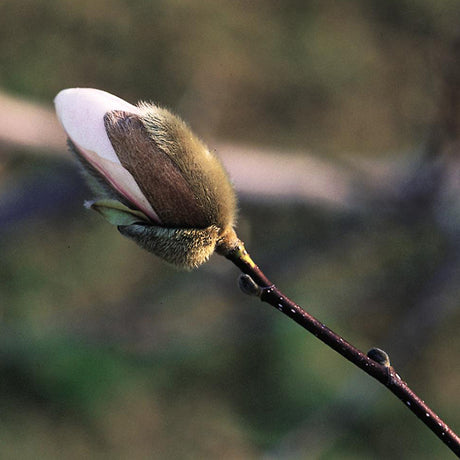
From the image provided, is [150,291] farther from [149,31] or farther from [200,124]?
[149,31]

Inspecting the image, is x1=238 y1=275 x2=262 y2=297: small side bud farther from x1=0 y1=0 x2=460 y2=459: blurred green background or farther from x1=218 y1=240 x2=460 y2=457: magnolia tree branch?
x1=0 y1=0 x2=460 y2=459: blurred green background

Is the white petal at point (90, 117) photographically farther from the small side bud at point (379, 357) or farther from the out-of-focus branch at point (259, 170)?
the out-of-focus branch at point (259, 170)

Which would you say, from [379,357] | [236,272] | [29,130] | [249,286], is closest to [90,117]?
[249,286]

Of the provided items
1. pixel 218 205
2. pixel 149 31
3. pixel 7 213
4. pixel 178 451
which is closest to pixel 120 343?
pixel 178 451

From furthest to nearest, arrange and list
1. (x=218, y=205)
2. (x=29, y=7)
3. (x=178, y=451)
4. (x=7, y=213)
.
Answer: (x=29, y=7), (x=178, y=451), (x=7, y=213), (x=218, y=205)

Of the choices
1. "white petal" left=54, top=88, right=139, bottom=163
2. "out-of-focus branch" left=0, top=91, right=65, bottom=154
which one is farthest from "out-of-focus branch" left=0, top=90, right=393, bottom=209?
"white petal" left=54, top=88, right=139, bottom=163

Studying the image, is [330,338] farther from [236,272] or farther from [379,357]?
[236,272]

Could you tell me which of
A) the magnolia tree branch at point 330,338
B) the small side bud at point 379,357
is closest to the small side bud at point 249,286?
the magnolia tree branch at point 330,338

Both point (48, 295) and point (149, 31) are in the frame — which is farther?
point (149, 31)
